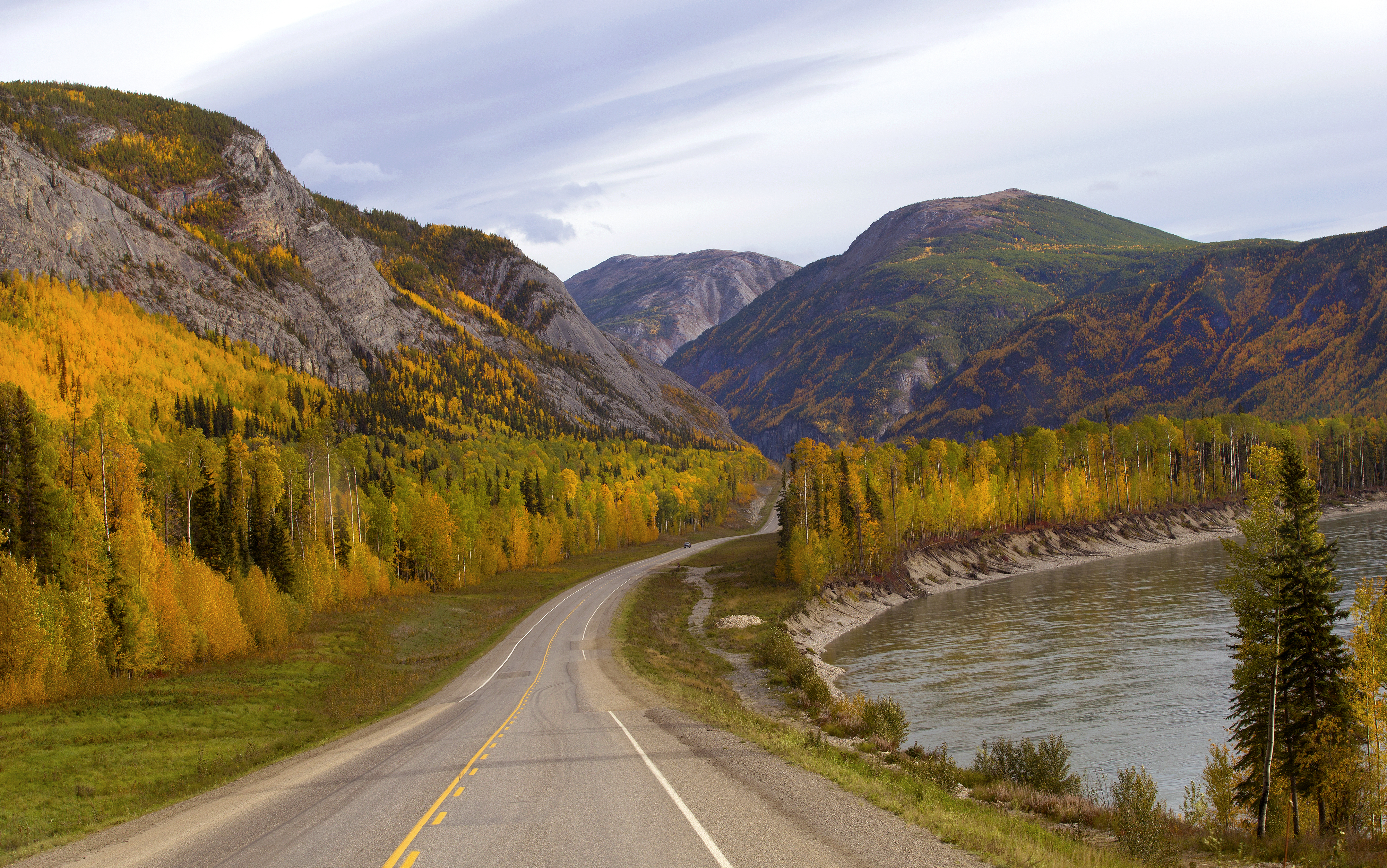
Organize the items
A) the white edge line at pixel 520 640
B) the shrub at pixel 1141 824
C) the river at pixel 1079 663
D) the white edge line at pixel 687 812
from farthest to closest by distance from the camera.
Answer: the white edge line at pixel 520 640, the river at pixel 1079 663, the shrub at pixel 1141 824, the white edge line at pixel 687 812

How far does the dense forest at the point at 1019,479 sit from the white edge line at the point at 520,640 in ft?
79.5

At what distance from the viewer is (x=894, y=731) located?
2925 cm

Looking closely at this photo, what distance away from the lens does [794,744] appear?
72.7 ft

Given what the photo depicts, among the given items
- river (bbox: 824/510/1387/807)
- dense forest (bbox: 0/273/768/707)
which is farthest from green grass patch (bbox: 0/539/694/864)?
river (bbox: 824/510/1387/807)

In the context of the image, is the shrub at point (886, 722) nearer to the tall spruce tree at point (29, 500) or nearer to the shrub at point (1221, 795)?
the shrub at point (1221, 795)

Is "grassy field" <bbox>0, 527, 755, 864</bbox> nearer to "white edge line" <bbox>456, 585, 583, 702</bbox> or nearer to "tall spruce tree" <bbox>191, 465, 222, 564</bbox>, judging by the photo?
"white edge line" <bbox>456, 585, 583, 702</bbox>

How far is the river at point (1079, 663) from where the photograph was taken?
32.8 meters

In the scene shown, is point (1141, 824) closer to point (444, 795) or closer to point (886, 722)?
point (886, 722)

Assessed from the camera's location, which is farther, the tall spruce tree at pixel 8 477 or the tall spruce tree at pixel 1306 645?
the tall spruce tree at pixel 8 477

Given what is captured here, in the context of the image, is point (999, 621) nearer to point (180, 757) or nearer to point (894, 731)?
point (894, 731)

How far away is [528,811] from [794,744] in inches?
380

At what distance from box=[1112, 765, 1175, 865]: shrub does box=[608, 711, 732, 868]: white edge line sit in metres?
8.17

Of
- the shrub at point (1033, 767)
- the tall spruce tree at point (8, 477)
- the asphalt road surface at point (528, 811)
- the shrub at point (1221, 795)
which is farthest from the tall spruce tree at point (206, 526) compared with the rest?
the shrub at point (1221, 795)

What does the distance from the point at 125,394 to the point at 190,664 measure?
148668 mm
